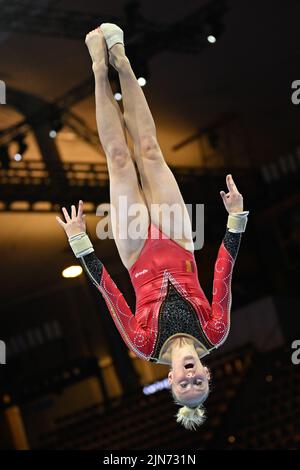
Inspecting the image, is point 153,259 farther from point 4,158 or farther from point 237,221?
point 4,158

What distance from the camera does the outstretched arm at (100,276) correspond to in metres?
5.46

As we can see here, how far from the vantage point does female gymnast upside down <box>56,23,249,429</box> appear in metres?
5.46

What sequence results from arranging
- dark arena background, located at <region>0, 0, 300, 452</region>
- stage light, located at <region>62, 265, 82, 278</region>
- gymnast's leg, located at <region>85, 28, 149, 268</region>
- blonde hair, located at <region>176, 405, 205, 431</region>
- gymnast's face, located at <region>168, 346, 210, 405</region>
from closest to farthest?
gymnast's face, located at <region>168, 346, 210, 405</region>
blonde hair, located at <region>176, 405, 205, 431</region>
gymnast's leg, located at <region>85, 28, 149, 268</region>
dark arena background, located at <region>0, 0, 300, 452</region>
stage light, located at <region>62, 265, 82, 278</region>

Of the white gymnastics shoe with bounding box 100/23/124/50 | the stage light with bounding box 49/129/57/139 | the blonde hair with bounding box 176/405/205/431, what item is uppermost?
the stage light with bounding box 49/129/57/139

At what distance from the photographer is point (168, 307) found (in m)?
5.59

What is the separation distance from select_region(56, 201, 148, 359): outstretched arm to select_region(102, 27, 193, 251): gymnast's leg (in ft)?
1.90

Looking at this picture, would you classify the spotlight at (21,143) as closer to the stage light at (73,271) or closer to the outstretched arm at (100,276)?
the stage light at (73,271)

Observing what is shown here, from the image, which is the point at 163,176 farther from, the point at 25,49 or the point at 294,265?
the point at 294,265

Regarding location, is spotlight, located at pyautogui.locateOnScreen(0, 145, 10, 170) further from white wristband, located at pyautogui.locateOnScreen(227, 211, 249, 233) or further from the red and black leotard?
white wristband, located at pyautogui.locateOnScreen(227, 211, 249, 233)

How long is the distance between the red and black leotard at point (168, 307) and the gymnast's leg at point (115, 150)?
0.24 meters

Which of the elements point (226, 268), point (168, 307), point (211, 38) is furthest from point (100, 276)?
point (211, 38)

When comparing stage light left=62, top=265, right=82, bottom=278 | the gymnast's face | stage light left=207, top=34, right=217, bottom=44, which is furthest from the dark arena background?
the gymnast's face

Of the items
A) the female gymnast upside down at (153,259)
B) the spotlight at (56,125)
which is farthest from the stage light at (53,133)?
the female gymnast upside down at (153,259)

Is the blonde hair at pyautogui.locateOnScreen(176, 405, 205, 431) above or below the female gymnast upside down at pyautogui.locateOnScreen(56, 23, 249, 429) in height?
below
